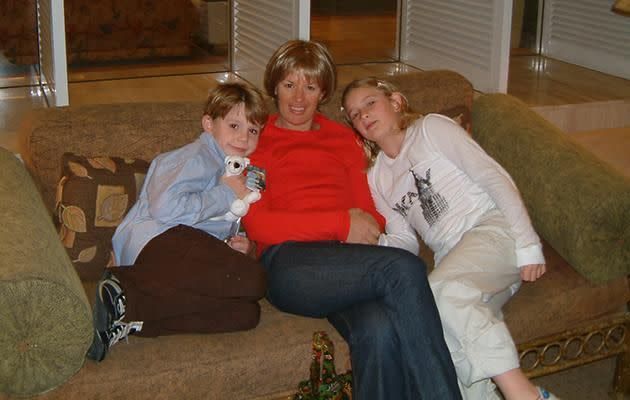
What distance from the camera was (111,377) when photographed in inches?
72.6

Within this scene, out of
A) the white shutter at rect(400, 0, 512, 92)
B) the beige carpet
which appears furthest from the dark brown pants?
the white shutter at rect(400, 0, 512, 92)

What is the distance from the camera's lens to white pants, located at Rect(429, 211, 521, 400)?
1964 millimetres

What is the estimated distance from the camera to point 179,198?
6.82 ft

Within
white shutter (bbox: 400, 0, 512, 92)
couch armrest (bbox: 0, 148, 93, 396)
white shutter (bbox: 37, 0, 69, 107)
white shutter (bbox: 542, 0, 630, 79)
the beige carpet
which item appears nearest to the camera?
couch armrest (bbox: 0, 148, 93, 396)

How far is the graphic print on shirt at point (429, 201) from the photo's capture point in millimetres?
2268

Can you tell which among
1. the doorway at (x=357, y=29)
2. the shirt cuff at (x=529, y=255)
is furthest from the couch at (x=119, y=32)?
the shirt cuff at (x=529, y=255)

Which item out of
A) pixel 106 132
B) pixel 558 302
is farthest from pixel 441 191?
pixel 106 132

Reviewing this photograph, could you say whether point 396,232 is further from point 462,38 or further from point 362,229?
point 462,38

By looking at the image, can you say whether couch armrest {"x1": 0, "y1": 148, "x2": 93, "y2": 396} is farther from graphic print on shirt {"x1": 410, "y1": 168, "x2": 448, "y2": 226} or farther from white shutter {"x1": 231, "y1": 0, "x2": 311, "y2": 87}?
white shutter {"x1": 231, "y1": 0, "x2": 311, "y2": 87}

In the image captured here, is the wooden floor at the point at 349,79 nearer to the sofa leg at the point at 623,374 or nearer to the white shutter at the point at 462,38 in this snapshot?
the white shutter at the point at 462,38

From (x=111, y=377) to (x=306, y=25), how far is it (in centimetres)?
206

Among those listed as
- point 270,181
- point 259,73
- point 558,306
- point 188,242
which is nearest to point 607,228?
point 558,306

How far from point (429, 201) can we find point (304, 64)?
0.46 m

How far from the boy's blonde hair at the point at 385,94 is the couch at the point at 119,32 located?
2.10 meters
